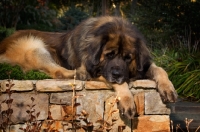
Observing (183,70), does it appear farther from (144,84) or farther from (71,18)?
(71,18)

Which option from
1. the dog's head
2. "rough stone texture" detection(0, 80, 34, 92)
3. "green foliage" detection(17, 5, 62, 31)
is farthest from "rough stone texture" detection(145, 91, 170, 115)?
"green foliage" detection(17, 5, 62, 31)

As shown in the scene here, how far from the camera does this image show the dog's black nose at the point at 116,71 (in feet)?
13.6

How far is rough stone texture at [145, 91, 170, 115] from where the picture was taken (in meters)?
4.31

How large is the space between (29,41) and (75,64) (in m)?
0.74

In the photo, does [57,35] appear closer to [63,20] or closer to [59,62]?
[59,62]

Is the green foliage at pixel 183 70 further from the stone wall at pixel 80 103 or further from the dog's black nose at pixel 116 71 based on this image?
the dog's black nose at pixel 116 71

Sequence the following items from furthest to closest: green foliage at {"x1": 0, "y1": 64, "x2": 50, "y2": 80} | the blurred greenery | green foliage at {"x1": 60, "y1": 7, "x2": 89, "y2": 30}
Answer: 1. green foliage at {"x1": 60, "y1": 7, "x2": 89, "y2": 30}
2. the blurred greenery
3. green foliage at {"x1": 0, "y1": 64, "x2": 50, "y2": 80}

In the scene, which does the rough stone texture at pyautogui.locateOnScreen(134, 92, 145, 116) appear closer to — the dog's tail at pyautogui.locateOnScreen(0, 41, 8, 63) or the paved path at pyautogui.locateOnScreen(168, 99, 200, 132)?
the paved path at pyautogui.locateOnScreen(168, 99, 200, 132)

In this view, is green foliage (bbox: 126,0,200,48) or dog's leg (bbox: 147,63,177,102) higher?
green foliage (bbox: 126,0,200,48)

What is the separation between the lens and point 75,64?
4836mm

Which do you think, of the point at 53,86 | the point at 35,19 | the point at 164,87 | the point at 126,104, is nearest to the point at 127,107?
the point at 126,104

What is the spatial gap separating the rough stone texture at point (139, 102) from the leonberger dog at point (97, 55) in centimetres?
20

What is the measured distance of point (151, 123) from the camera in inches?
171

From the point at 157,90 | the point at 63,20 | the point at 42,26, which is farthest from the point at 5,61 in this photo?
the point at 63,20
